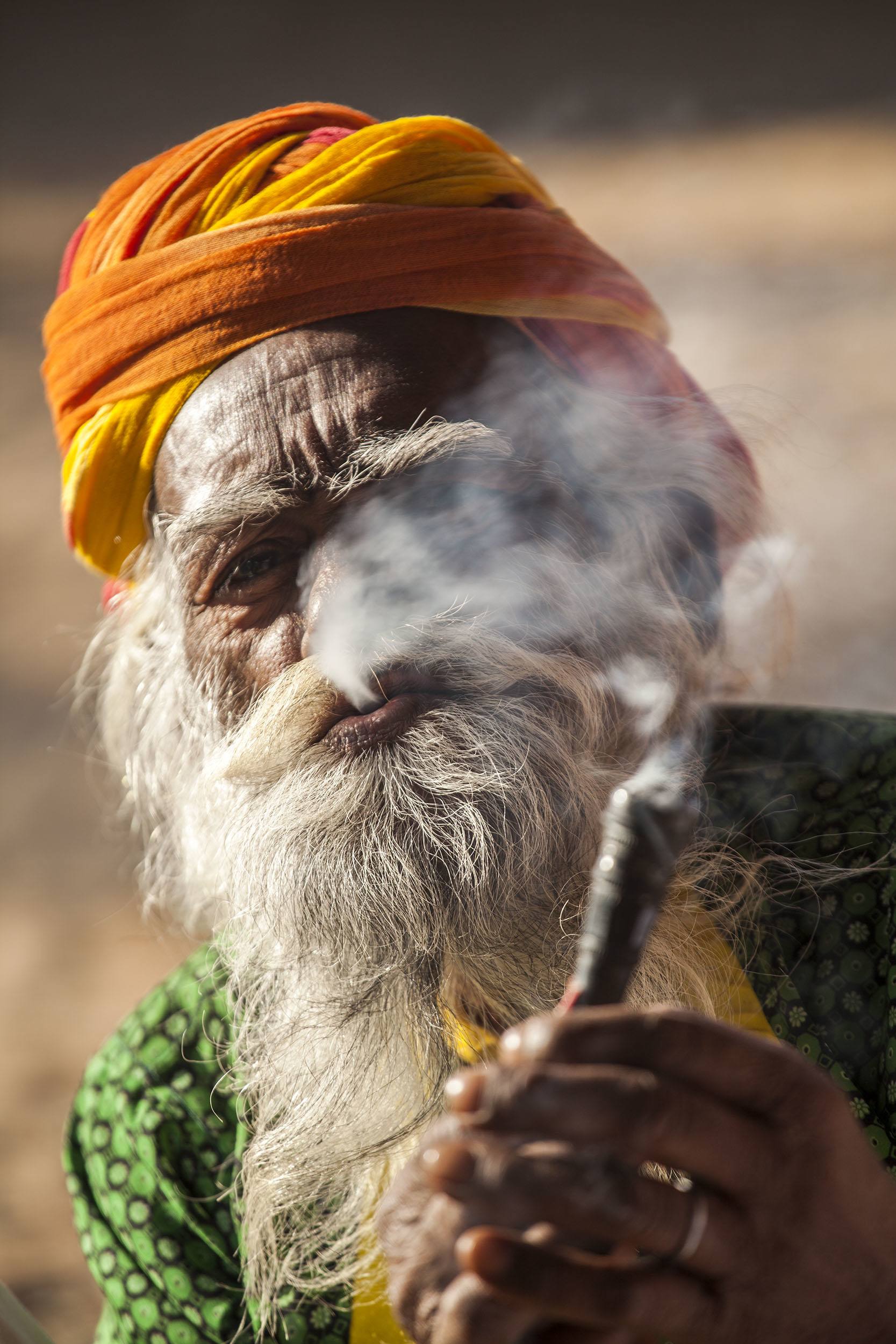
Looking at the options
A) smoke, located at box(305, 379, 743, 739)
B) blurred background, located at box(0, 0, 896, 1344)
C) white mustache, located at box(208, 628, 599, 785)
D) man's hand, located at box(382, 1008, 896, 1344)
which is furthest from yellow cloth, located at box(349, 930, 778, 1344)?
blurred background, located at box(0, 0, 896, 1344)

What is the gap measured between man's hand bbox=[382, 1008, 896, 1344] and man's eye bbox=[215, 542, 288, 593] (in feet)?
2.94

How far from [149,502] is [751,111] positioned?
260cm

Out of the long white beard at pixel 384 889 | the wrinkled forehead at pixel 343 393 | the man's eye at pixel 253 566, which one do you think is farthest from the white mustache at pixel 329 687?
the wrinkled forehead at pixel 343 393

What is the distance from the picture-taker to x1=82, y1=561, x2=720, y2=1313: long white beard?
1235mm

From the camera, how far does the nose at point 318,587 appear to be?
1.34 meters

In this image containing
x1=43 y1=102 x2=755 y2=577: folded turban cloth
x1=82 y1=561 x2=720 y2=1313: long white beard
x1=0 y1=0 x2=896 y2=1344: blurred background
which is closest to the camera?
x1=82 y1=561 x2=720 y2=1313: long white beard

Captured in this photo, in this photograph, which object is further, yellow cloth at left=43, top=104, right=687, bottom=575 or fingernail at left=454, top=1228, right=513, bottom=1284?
yellow cloth at left=43, top=104, right=687, bottom=575

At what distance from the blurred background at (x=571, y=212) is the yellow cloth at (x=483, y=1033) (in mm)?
1370

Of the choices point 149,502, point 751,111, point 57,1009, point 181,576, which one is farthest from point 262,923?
point 751,111

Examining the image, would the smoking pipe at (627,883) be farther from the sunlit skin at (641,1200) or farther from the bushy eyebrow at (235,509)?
the bushy eyebrow at (235,509)

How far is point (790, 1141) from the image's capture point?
69 centimetres

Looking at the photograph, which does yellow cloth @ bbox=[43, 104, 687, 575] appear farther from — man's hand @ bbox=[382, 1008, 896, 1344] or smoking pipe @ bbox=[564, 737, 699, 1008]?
man's hand @ bbox=[382, 1008, 896, 1344]

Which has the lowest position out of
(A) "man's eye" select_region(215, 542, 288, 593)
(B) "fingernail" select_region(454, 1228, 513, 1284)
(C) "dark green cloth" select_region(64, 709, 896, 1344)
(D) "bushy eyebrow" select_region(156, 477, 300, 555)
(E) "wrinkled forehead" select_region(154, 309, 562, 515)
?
(C) "dark green cloth" select_region(64, 709, 896, 1344)

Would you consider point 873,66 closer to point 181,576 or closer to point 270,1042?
point 181,576
